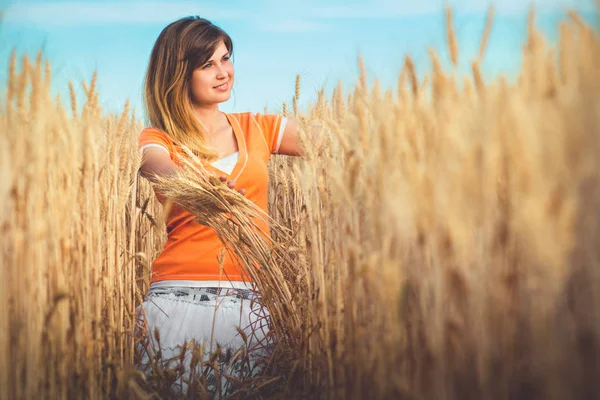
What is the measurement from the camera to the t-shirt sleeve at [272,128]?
2.42m

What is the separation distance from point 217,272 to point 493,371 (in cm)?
136

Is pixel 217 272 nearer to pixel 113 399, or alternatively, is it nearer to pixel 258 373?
pixel 258 373

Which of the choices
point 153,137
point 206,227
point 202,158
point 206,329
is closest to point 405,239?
point 206,329

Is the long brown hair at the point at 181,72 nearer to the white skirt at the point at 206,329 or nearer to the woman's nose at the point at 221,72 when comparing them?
the woman's nose at the point at 221,72

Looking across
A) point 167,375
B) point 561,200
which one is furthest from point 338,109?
point 167,375

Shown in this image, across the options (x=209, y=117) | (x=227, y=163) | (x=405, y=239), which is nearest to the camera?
(x=405, y=239)

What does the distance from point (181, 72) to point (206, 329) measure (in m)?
1.09

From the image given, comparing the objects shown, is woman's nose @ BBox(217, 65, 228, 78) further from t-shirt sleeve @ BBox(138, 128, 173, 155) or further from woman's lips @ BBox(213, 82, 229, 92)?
t-shirt sleeve @ BBox(138, 128, 173, 155)

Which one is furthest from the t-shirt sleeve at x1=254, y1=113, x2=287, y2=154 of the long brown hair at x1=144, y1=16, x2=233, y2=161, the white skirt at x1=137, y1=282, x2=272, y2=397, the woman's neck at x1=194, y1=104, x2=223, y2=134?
the white skirt at x1=137, y1=282, x2=272, y2=397

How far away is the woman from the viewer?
1886 millimetres

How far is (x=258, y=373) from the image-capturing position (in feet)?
6.12

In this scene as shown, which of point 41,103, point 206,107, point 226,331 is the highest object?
point 206,107

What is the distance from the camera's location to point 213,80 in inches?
89.3

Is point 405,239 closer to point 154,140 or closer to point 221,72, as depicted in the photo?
point 154,140
